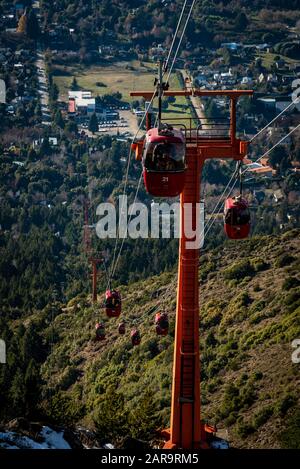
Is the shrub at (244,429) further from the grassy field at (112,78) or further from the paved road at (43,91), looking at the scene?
the paved road at (43,91)

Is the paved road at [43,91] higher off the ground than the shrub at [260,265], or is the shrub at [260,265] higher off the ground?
the paved road at [43,91]

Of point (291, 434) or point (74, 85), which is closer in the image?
point (291, 434)

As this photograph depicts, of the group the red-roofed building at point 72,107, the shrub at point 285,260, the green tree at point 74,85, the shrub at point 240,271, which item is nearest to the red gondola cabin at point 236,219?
the shrub at point 285,260

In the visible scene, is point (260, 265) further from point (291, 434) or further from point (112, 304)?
point (291, 434)

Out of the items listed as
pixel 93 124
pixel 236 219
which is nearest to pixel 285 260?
pixel 236 219
